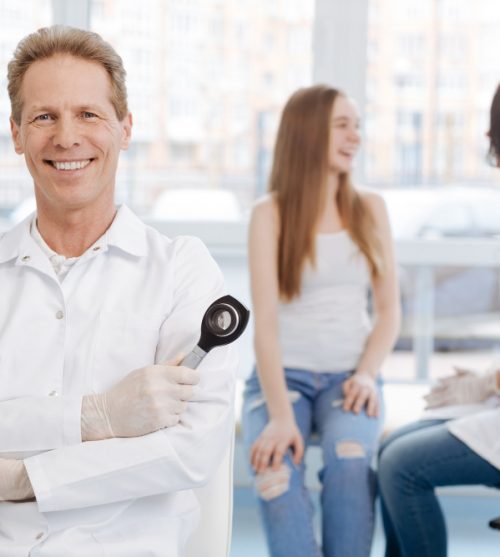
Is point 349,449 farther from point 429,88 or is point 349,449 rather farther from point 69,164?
point 429,88

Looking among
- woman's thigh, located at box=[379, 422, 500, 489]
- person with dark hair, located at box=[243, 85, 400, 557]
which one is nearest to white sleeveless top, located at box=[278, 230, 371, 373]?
person with dark hair, located at box=[243, 85, 400, 557]

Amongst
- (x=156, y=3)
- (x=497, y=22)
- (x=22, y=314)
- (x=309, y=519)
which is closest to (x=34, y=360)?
(x=22, y=314)

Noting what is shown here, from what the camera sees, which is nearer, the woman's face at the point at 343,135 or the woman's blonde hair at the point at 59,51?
the woman's blonde hair at the point at 59,51

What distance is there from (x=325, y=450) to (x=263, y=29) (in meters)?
2.02

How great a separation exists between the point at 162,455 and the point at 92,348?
0.22 meters

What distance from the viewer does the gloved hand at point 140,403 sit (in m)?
1.46

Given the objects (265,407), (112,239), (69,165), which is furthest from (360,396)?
(69,165)

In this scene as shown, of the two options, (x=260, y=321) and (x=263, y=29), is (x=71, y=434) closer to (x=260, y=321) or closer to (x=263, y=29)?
(x=260, y=321)

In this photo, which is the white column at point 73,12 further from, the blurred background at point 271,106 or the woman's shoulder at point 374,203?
the woman's shoulder at point 374,203

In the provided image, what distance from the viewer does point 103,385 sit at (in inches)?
61.1

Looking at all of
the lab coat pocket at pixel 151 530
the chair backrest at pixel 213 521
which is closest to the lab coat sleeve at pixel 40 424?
the lab coat pocket at pixel 151 530

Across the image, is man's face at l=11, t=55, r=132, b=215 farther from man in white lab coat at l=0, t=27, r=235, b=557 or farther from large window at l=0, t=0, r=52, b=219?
large window at l=0, t=0, r=52, b=219

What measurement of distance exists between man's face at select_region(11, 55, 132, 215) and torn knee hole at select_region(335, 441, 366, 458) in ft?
3.00

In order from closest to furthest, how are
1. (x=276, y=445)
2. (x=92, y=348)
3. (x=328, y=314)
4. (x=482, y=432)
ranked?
(x=92, y=348)
(x=482, y=432)
(x=276, y=445)
(x=328, y=314)
